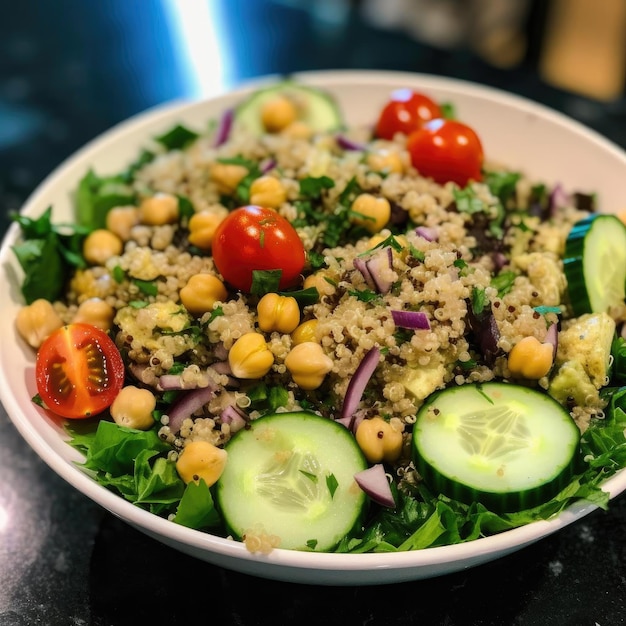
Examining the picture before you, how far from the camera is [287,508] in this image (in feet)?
6.00

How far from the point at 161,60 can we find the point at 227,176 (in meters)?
2.32

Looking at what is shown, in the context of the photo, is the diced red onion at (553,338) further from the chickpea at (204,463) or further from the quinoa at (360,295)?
the chickpea at (204,463)

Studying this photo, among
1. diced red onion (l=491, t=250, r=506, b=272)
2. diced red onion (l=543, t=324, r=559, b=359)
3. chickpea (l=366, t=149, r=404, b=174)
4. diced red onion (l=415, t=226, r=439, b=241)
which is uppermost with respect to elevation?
chickpea (l=366, t=149, r=404, b=174)

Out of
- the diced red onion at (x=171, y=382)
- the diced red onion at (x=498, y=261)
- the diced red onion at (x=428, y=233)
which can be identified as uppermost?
the diced red onion at (x=428, y=233)

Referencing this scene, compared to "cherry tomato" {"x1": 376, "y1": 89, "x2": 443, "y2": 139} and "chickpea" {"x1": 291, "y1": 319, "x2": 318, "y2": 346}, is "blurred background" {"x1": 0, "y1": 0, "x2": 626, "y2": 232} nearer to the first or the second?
"cherry tomato" {"x1": 376, "y1": 89, "x2": 443, "y2": 139}

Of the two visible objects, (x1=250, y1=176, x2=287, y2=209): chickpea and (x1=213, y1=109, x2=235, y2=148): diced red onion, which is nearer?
(x1=250, y1=176, x2=287, y2=209): chickpea

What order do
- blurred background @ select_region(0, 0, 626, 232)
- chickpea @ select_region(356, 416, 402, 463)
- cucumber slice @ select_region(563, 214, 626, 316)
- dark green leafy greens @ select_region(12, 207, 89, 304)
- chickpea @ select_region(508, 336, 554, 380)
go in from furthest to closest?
blurred background @ select_region(0, 0, 626, 232)
dark green leafy greens @ select_region(12, 207, 89, 304)
cucumber slice @ select_region(563, 214, 626, 316)
chickpea @ select_region(508, 336, 554, 380)
chickpea @ select_region(356, 416, 402, 463)

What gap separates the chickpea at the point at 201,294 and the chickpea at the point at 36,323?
19.0 inches

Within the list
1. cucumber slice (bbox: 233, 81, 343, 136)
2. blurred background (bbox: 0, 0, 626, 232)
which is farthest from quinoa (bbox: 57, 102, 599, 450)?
blurred background (bbox: 0, 0, 626, 232)

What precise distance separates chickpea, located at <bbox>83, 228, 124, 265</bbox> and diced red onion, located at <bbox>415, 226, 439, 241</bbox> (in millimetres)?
1090

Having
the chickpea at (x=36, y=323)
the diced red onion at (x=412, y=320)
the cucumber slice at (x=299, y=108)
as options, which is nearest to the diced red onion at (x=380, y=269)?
the diced red onion at (x=412, y=320)

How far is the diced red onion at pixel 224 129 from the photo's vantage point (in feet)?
10.2

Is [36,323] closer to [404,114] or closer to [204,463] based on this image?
[204,463]

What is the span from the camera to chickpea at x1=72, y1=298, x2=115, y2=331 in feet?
7.63
